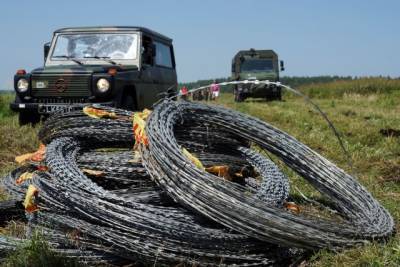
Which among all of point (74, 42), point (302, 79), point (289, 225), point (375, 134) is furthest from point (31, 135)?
point (302, 79)

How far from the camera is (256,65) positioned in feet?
82.1

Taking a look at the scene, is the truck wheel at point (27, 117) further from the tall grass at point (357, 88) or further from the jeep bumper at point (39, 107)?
the tall grass at point (357, 88)

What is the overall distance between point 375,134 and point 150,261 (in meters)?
6.52

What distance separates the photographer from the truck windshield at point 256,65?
81.2ft

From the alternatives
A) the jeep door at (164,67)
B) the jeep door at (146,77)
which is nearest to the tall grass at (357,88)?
the jeep door at (164,67)

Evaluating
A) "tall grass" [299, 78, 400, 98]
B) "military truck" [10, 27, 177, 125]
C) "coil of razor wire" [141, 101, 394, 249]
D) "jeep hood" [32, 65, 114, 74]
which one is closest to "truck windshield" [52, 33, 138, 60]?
"military truck" [10, 27, 177, 125]

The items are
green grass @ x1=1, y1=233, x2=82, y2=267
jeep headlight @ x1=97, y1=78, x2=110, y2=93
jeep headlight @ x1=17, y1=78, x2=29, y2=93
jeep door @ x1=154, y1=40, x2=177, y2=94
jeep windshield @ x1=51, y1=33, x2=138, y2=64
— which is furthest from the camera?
jeep door @ x1=154, y1=40, x2=177, y2=94

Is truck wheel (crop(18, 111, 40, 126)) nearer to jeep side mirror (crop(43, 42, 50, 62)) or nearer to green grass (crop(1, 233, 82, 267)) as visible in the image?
jeep side mirror (crop(43, 42, 50, 62))

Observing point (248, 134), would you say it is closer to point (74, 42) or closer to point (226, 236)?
point (226, 236)

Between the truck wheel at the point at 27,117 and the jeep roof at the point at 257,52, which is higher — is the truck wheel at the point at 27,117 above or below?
below

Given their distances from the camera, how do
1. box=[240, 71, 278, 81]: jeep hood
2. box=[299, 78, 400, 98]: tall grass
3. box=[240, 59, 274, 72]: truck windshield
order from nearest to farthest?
box=[240, 71, 278, 81]: jeep hood
box=[240, 59, 274, 72]: truck windshield
box=[299, 78, 400, 98]: tall grass

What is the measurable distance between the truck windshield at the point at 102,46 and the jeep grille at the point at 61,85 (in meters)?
0.76

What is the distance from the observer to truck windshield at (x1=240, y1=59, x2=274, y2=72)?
24.8m

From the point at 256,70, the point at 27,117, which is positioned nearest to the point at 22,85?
the point at 27,117
